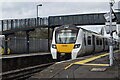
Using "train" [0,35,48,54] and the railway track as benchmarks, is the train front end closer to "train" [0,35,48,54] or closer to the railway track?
the railway track

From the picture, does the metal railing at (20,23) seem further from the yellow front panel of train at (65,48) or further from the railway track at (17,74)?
the railway track at (17,74)

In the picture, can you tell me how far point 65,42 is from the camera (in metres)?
14.5

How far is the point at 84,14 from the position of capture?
104 feet

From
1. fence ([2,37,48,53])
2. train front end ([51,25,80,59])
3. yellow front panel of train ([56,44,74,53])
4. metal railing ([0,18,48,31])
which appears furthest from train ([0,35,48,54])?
yellow front panel of train ([56,44,74,53])

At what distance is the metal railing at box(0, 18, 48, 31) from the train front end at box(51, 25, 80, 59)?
50.1 ft

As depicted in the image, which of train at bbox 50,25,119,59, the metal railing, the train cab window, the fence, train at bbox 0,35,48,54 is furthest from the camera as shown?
the metal railing

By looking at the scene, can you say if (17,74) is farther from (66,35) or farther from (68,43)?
(66,35)

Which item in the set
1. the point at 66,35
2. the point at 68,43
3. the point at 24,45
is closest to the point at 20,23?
the point at 24,45

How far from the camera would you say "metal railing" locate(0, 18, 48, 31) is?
28.0 metres

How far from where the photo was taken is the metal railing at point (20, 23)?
28022 mm

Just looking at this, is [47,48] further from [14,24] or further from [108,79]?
[108,79]

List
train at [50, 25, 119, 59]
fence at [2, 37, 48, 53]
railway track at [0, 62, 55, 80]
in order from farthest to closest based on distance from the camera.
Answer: fence at [2, 37, 48, 53] < train at [50, 25, 119, 59] < railway track at [0, 62, 55, 80]

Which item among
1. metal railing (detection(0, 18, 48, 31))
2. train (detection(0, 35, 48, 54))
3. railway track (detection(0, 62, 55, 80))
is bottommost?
railway track (detection(0, 62, 55, 80))

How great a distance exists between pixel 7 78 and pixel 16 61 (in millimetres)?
3615
